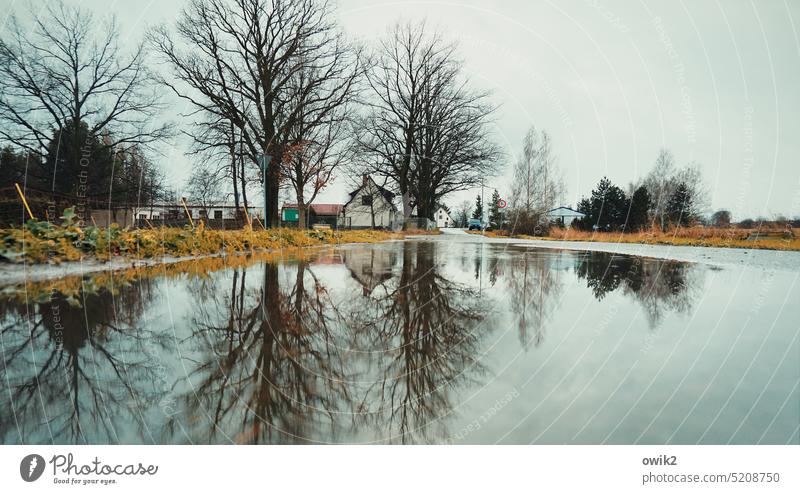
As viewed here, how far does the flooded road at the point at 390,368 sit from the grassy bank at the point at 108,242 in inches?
41.9

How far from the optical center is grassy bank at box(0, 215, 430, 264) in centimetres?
548

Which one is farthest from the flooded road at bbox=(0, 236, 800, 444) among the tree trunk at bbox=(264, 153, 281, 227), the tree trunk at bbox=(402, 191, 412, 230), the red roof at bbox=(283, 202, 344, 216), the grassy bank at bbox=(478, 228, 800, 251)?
the red roof at bbox=(283, 202, 344, 216)

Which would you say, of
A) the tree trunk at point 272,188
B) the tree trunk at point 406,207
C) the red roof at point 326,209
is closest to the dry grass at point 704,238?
the tree trunk at point 406,207

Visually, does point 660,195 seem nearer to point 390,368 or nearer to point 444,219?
point 390,368

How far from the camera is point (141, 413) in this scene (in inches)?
79.8

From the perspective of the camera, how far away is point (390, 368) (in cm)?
267

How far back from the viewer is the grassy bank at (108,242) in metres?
5.48

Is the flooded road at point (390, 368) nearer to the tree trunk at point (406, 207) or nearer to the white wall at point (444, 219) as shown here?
the tree trunk at point (406, 207)

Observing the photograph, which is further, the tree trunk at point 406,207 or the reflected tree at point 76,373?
the tree trunk at point 406,207

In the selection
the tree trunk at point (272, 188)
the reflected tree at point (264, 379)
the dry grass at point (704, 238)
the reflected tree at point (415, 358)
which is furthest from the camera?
the tree trunk at point (272, 188)

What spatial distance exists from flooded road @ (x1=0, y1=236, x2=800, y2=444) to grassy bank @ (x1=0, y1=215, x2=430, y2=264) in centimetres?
106

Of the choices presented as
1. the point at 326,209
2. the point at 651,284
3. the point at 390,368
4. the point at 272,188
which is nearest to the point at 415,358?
the point at 390,368
